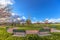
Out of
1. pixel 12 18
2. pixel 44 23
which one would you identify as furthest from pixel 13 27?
pixel 44 23

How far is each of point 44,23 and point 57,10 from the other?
239 millimetres

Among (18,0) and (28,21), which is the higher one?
(18,0)

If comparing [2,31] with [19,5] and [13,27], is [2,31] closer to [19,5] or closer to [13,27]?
[13,27]

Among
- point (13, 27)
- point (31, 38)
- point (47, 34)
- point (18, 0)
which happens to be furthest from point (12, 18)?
point (47, 34)

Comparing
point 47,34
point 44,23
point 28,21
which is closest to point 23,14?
point 28,21

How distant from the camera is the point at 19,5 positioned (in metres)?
1.74

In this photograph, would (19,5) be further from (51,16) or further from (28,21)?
(51,16)

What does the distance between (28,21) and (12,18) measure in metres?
0.21

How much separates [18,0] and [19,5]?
7cm

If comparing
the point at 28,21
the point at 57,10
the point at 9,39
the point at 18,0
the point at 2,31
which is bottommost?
the point at 9,39

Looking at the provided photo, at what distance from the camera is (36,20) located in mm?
1725

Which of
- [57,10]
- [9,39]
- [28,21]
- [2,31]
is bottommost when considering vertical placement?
[9,39]

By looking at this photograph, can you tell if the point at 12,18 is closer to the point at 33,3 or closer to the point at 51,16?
the point at 33,3

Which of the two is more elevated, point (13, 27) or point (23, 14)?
point (23, 14)
